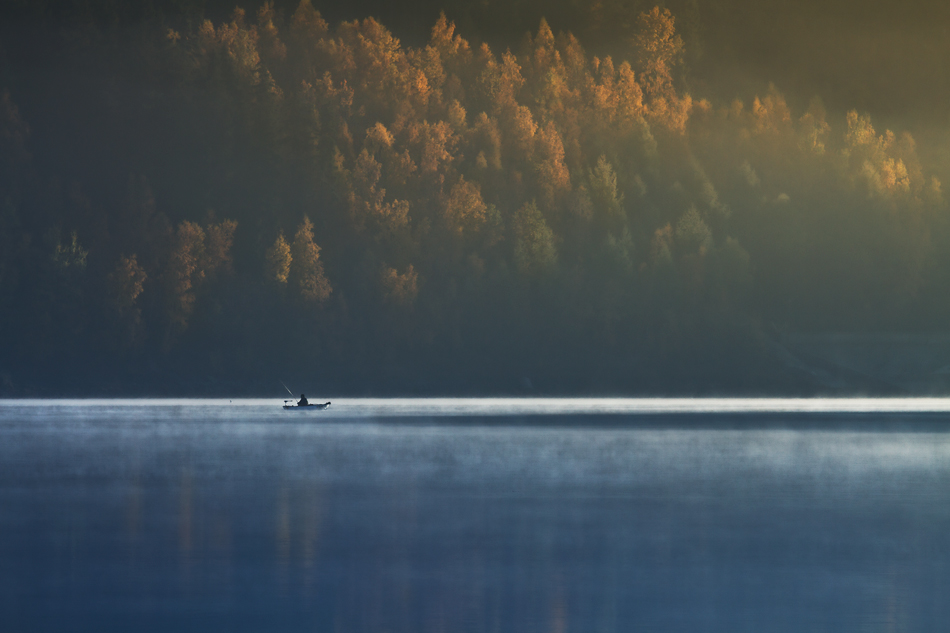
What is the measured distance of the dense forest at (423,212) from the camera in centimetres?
9462

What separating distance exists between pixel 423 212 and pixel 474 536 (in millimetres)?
94908

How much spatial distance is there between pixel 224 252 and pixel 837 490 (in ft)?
278

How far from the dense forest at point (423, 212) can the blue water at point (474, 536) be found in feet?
196

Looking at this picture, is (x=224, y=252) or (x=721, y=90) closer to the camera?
(x=224, y=252)

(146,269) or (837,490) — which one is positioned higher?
(146,269)

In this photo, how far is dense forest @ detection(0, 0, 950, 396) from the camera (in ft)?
310

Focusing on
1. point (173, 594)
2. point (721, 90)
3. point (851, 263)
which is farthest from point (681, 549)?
point (721, 90)

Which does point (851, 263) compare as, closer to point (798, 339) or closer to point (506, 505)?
point (798, 339)

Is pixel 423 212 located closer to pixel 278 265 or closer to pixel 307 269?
pixel 307 269

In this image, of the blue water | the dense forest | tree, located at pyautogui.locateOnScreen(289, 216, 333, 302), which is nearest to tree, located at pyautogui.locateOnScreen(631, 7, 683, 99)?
the dense forest

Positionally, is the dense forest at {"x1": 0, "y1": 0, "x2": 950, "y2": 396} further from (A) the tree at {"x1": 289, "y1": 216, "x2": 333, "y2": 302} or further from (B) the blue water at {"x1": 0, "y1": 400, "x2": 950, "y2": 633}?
(B) the blue water at {"x1": 0, "y1": 400, "x2": 950, "y2": 633}

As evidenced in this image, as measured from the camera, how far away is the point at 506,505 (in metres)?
21.5

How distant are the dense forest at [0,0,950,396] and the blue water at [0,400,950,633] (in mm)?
59765

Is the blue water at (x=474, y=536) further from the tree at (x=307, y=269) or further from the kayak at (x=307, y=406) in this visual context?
the tree at (x=307, y=269)
